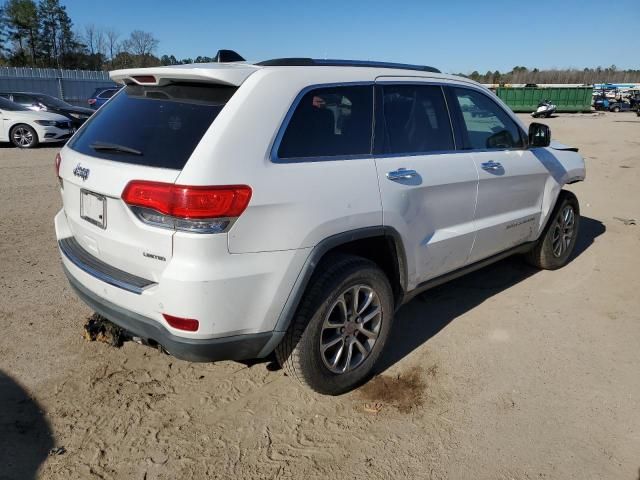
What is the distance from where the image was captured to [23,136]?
13.4m

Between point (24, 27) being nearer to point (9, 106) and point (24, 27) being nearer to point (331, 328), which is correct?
point (9, 106)

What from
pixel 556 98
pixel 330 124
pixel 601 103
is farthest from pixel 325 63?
pixel 601 103

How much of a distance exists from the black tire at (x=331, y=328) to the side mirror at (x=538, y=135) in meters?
2.13

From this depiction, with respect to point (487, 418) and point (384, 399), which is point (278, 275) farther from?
point (487, 418)

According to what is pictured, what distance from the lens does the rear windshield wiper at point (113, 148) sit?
2.62 metres

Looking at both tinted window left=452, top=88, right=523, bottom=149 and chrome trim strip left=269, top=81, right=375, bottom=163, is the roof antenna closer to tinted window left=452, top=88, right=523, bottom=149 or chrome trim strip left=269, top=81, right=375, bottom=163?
chrome trim strip left=269, top=81, right=375, bottom=163

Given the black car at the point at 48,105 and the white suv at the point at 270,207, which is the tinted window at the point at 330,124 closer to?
the white suv at the point at 270,207

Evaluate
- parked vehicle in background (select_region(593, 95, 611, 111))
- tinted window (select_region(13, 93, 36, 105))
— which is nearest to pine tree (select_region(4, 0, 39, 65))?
tinted window (select_region(13, 93, 36, 105))

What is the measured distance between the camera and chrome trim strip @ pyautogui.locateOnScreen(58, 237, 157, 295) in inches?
99.8

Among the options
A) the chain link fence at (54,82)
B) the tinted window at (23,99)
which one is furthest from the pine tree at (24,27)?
the tinted window at (23,99)

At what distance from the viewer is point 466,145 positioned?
381cm

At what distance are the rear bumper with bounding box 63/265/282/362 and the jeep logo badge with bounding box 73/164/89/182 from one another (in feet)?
2.20

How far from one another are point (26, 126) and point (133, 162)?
12.9 m

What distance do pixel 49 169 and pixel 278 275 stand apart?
9.29 m
